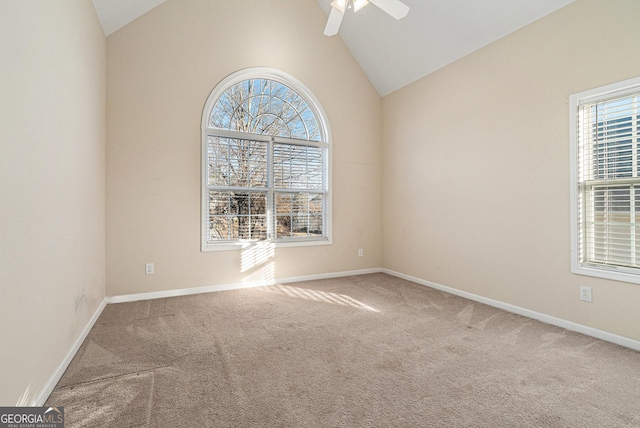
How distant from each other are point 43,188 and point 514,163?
3662 mm

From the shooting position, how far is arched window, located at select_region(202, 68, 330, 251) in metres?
3.74

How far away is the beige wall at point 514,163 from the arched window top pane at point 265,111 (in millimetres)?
1465

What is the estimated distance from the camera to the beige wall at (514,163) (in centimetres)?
237

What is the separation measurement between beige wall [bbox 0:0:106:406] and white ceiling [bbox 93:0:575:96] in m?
0.76

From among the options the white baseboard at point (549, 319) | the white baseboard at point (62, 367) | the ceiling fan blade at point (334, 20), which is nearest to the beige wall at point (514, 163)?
the white baseboard at point (549, 319)

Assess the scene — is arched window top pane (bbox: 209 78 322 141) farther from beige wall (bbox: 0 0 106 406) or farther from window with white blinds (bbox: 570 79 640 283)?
window with white blinds (bbox: 570 79 640 283)

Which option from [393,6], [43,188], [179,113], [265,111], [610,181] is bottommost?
[43,188]

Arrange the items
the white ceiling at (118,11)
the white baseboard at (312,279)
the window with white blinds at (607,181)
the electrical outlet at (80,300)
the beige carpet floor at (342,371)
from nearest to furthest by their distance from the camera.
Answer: the beige carpet floor at (342,371) → the white baseboard at (312,279) → the electrical outlet at (80,300) → the window with white blinds at (607,181) → the white ceiling at (118,11)

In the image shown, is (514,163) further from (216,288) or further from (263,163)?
(216,288)

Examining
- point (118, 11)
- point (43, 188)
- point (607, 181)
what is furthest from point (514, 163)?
point (118, 11)

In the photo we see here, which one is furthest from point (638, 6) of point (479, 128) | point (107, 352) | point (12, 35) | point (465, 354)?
point (107, 352)

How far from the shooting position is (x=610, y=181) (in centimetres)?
238

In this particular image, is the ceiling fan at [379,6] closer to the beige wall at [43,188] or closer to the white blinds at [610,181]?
the white blinds at [610,181]

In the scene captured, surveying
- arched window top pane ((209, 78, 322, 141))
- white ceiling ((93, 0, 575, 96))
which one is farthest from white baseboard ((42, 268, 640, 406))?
white ceiling ((93, 0, 575, 96))
